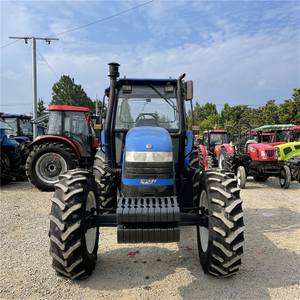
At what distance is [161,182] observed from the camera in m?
3.04

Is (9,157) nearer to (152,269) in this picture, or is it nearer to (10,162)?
(10,162)

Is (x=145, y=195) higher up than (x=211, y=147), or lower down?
lower down

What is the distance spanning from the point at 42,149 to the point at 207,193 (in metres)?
5.99

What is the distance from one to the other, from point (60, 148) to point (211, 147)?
27.5ft

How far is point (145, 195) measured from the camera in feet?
9.98

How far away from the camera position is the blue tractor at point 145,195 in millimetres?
2590

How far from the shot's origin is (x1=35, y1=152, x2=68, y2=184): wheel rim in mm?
7621

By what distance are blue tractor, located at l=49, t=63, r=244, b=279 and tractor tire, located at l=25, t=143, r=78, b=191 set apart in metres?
3.74

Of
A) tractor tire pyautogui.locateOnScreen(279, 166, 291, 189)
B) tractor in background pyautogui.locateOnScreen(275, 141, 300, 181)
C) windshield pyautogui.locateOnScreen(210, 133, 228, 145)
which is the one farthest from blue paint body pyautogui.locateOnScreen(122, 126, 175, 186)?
windshield pyautogui.locateOnScreen(210, 133, 228, 145)

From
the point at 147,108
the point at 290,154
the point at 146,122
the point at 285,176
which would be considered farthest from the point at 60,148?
the point at 290,154

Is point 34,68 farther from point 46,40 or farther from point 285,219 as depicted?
point 285,219

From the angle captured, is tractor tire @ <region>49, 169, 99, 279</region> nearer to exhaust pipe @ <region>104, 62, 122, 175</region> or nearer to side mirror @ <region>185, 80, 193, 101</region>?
exhaust pipe @ <region>104, 62, 122, 175</region>

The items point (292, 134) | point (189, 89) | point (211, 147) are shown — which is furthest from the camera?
point (211, 147)

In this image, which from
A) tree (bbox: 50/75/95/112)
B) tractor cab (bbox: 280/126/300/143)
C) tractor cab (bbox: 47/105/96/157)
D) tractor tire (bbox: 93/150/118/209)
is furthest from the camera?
tree (bbox: 50/75/95/112)
